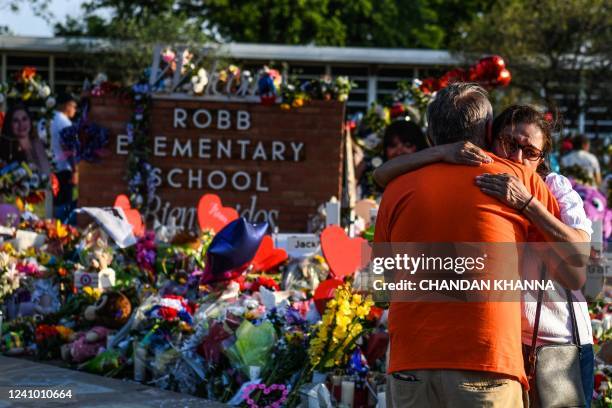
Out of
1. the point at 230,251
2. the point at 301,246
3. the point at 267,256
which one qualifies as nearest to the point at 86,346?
the point at 230,251

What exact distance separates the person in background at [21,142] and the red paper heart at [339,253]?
19.5 feet

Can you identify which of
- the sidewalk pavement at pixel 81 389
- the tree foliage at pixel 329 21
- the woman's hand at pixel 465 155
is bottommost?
the sidewalk pavement at pixel 81 389

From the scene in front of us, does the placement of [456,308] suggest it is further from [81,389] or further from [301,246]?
[301,246]

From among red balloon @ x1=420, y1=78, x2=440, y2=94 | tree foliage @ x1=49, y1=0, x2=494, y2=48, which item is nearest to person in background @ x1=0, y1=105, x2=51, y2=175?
red balloon @ x1=420, y1=78, x2=440, y2=94

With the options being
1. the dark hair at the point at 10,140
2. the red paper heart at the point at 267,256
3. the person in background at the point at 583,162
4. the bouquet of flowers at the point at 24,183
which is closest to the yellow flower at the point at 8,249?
the red paper heart at the point at 267,256

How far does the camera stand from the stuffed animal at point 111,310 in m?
6.86

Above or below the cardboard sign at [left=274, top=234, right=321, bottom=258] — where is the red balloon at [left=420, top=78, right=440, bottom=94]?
above

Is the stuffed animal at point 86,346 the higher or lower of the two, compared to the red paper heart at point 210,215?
lower

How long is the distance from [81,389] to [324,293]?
4.65ft

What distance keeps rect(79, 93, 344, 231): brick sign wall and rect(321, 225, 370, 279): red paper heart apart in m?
4.28

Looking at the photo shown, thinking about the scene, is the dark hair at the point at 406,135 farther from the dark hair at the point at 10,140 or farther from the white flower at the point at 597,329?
the dark hair at the point at 10,140

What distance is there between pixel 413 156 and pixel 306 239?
4.84m

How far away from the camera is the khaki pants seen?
2791 millimetres

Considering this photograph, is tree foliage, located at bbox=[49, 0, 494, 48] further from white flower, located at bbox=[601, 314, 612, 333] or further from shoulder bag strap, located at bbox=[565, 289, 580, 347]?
shoulder bag strap, located at bbox=[565, 289, 580, 347]
